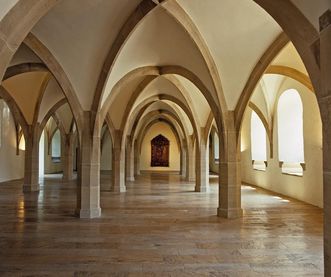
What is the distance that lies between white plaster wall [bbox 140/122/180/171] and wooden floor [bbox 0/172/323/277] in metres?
16.4

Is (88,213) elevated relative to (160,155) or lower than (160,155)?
lower

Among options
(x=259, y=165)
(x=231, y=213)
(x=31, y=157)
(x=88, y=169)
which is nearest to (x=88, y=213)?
(x=88, y=169)

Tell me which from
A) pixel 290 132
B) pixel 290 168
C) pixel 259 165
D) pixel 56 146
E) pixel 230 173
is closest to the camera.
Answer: pixel 230 173

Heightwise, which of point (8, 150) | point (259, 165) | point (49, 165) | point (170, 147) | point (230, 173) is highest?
point (170, 147)

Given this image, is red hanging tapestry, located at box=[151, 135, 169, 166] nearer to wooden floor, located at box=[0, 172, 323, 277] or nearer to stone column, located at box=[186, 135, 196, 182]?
stone column, located at box=[186, 135, 196, 182]

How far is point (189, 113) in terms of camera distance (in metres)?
10.4

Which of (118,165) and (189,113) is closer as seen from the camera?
(118,165)

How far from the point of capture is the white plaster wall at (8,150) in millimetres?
12781

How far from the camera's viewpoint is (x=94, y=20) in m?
4.86

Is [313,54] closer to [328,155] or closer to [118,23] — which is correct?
[328,155]

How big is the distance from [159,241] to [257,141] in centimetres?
929

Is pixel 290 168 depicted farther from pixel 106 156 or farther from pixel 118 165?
pixel 106 156

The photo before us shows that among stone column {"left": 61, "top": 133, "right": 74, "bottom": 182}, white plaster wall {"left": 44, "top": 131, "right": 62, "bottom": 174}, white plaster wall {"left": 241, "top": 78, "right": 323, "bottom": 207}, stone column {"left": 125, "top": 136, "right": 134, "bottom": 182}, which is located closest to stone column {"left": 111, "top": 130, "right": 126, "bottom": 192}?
stone column {"left": 125, "top": 136, "right": 134, "bottom": 182}

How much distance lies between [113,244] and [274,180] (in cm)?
774
